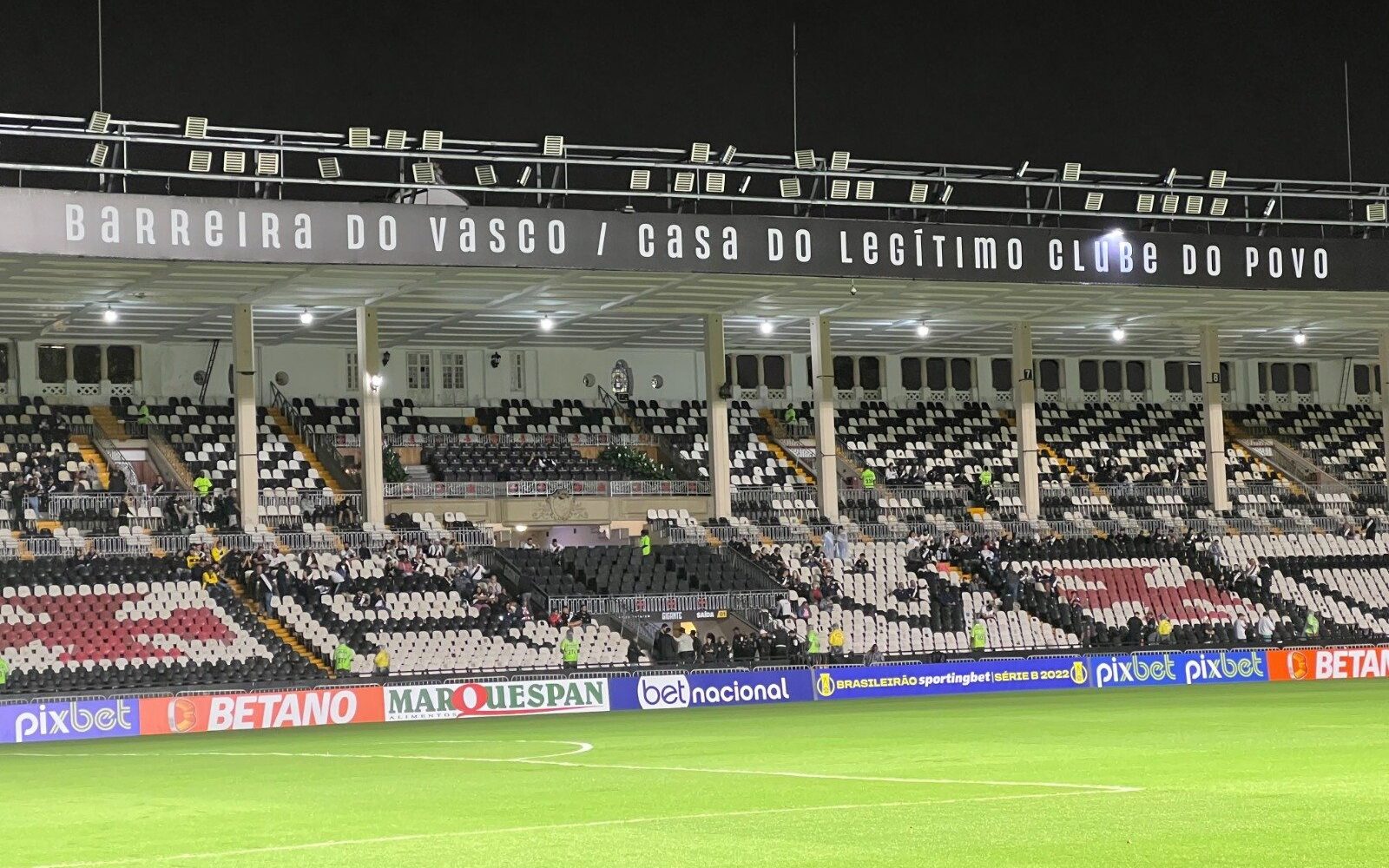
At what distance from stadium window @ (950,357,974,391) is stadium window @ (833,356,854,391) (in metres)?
3.65

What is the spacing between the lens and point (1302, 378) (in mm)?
66188

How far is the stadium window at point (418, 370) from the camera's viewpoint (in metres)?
55.8

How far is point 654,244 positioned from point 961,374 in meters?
23.7

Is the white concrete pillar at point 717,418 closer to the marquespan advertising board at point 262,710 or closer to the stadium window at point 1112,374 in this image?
the marquespan advertising board at point 262,710

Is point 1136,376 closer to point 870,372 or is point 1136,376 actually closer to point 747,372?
point 870,372

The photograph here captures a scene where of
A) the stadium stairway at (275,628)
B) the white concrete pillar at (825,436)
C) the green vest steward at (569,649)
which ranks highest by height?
the white concrete pillar at (825,436)

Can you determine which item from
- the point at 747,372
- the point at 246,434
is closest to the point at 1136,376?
the point at 747,372

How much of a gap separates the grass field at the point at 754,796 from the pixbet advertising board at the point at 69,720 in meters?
3.71

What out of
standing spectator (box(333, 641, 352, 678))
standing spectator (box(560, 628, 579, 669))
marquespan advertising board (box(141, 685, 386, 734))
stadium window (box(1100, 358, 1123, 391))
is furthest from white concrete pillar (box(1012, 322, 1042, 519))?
marquespan advertising board (box(141, 685, 386, 734))

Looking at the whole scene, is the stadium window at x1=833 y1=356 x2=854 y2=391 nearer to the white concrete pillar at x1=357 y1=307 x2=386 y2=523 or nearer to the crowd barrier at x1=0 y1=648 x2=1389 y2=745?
the white concrete pillar at x1=357 y1=307 x2=386 y2=523

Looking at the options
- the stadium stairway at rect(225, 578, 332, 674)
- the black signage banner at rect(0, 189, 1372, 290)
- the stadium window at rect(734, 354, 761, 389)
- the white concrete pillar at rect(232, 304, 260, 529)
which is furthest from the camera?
the stadium window at rect(734, 354, 761, 389)

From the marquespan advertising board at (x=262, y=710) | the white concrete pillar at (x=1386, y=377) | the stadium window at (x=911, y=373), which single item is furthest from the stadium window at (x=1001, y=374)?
the marquespan advertising board at (x=262, y=710)

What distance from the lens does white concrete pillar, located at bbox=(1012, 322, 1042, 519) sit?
2083 inches

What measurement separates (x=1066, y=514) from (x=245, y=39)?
25.2 metres
